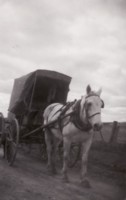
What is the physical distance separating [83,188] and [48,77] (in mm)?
3956

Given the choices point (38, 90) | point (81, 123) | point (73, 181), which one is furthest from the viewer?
point (38, 90)

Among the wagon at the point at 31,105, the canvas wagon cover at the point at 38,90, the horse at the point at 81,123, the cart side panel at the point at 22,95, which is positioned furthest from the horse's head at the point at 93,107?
the cart side panel at the point at 22,95

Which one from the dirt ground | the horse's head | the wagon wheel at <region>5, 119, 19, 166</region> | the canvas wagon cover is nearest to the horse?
the horse's head

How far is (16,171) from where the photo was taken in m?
7.61

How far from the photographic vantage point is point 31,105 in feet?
31.8

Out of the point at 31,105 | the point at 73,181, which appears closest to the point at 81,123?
the point at 73,181

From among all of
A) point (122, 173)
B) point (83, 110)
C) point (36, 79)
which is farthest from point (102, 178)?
point (36, 79)

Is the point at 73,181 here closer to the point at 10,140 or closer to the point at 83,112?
the point at 83,112

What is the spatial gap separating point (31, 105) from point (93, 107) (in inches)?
139

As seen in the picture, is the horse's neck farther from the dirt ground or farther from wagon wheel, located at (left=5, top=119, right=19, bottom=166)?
wagon wheel, located at (left=5, top=119, right=19, bottom=166)

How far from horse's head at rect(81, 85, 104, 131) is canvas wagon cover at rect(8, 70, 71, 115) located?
2668 millimetres

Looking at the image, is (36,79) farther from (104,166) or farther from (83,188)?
(83,188)

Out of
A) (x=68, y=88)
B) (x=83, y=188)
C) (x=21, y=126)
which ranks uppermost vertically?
(x=68, y=88)

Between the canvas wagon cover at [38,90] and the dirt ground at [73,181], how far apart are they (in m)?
1.85
